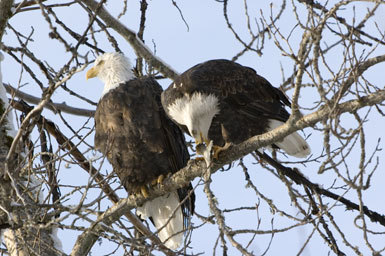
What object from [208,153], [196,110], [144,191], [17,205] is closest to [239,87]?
[196,110]

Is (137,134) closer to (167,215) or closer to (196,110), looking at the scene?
(196,110)

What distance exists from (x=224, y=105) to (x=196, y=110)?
0.83 ft

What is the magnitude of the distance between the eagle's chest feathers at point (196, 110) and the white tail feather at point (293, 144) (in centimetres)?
58

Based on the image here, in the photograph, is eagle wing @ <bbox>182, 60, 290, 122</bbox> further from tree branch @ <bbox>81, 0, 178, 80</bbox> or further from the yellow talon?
the yellow talon

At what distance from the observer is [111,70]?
17.8 ft

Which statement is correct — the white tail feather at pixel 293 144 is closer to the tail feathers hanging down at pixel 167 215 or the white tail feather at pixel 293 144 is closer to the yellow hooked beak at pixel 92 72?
the tail feathers hanging down at pixel 167 215

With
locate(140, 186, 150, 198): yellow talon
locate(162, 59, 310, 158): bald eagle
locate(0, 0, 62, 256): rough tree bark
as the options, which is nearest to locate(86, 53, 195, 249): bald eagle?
locate(140, 186, 150, 198): yellow talon

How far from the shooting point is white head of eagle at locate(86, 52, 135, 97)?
17.5 ft

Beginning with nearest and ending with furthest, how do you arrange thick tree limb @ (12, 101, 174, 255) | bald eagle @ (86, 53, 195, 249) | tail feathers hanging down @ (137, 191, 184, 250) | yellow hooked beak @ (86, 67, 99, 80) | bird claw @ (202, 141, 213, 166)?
bird claw @ (202, 141, 213, 166), thick tree limb @ (12, 101, 174, 255), bald eagle @ (86, 53, 195, 249), tail feathers hanging down @ (137, 191, 184, 250), yellow hooked beak @ (86, 67, 99, 80)

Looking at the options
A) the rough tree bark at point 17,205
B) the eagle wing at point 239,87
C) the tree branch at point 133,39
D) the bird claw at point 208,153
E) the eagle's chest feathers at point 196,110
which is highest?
the tree branch at point 133,39

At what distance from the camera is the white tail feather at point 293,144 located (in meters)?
4.98

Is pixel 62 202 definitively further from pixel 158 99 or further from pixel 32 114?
pixel 158 99

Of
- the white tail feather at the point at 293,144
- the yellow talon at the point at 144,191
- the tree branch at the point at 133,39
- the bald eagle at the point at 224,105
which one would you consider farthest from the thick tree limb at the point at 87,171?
the white tail feather at the point at 293,144

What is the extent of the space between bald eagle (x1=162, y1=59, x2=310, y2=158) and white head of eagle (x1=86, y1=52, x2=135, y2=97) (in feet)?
2.37
